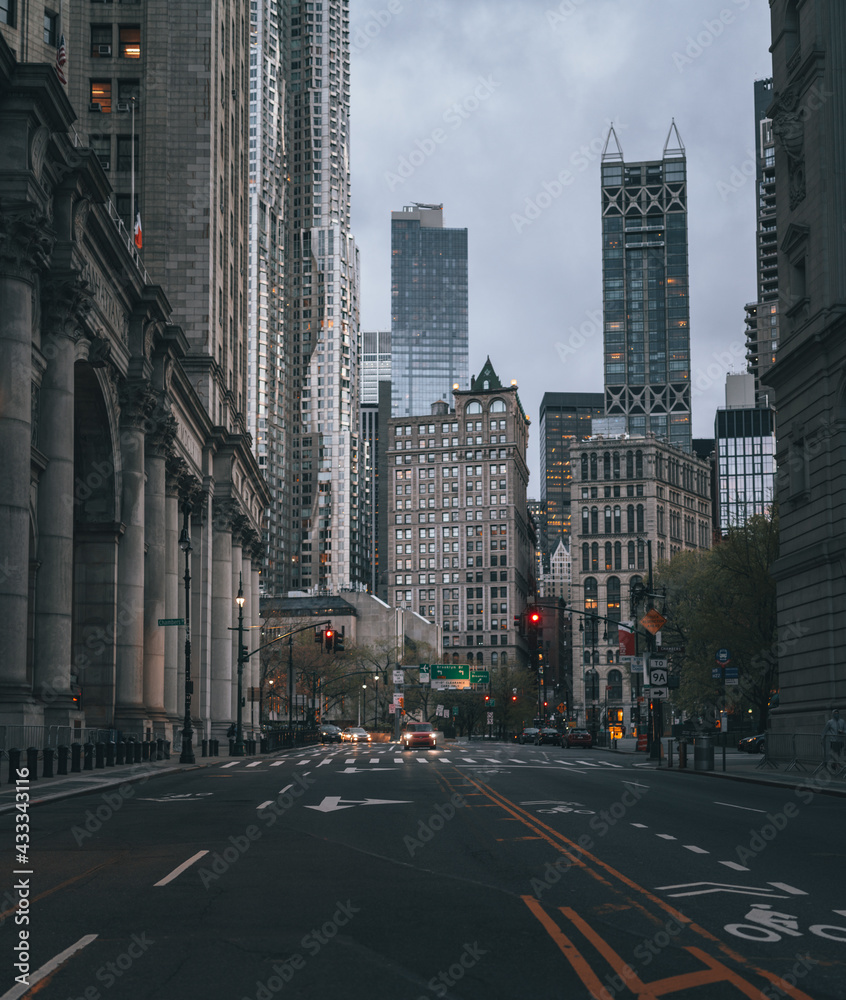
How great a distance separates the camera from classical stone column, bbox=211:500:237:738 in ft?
237

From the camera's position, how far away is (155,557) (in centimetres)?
5431

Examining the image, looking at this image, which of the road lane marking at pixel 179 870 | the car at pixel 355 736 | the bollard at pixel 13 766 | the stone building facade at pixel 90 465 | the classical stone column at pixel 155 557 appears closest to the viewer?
the road lane marking at pixel 179 870

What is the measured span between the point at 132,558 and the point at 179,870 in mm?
36924

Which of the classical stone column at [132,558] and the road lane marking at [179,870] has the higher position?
the classical stone column at [132,558]

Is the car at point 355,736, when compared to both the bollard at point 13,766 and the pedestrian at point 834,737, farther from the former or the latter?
the bollard at point 13,766

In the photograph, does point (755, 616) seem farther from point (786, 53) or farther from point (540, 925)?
point (540, 925)

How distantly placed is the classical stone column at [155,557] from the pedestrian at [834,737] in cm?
2829

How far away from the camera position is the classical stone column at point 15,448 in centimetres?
3234

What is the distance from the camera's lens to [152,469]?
53.3m

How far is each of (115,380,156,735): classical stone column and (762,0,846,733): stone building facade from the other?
25524 mm

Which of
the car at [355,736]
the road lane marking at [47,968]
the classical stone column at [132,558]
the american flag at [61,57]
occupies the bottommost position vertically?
the car at [355,736]

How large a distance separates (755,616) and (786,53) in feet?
91.7

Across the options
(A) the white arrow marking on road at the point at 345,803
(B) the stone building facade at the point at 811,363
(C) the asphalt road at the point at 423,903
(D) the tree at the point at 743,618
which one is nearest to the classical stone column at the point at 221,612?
(D) the tree at the point at 743,618

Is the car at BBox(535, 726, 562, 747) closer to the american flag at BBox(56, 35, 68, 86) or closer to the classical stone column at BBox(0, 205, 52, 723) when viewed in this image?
the classical stone column at BBox(0, 205, 52, 723)
